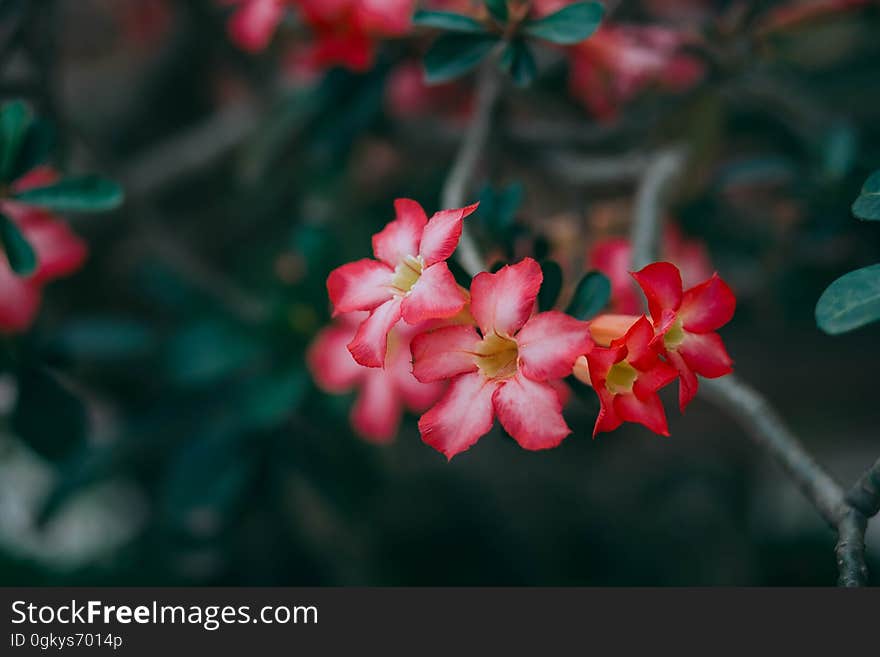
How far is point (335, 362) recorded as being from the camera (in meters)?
0.98

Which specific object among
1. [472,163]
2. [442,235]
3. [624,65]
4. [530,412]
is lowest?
[530,412]

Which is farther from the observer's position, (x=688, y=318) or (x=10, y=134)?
(x=10, y=134)

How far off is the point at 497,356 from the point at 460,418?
58 mm

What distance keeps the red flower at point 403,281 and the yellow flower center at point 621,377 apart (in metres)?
0.10

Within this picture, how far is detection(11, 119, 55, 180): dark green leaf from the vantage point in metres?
0.75

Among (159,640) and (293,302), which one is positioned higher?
(293,302)

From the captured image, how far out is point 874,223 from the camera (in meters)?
0.93

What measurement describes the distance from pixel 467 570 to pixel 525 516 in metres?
0.18

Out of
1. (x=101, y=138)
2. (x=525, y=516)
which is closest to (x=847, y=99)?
(x=525, y=516)

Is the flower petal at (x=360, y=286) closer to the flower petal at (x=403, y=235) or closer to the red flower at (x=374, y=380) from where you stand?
the flower petal at (x=403, y=235)

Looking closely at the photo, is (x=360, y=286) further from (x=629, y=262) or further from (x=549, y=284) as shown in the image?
(x=629, y=262)

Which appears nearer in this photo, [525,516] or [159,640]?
[159,640]

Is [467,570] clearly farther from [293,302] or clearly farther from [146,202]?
[146,202]

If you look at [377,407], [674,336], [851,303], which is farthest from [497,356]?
[377,407]
